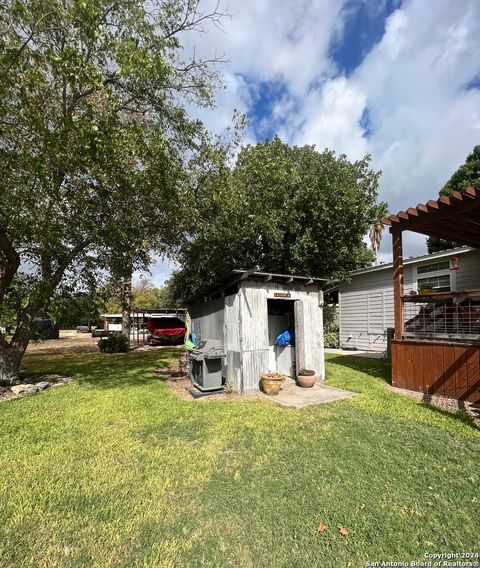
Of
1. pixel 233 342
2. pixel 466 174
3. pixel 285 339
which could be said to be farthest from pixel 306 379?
pixel 466 174

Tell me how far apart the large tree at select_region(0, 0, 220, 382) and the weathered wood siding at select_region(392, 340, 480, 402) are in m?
6.70

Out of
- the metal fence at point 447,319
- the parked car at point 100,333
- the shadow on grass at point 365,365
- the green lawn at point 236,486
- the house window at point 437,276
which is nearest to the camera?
the green lawn at point 236,486

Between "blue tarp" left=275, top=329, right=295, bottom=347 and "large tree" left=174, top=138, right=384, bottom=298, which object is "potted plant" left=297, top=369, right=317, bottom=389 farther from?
"large tree" left=174, top=138, right=384, bottom=298

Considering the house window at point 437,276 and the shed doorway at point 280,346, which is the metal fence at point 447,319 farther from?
the house window at point 437,276

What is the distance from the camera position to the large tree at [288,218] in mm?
10242

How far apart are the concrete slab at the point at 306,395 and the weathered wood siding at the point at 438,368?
142 centimetres

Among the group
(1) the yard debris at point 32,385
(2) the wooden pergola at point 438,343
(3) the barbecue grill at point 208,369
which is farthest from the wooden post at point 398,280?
(1) the yard debris at point 32,385

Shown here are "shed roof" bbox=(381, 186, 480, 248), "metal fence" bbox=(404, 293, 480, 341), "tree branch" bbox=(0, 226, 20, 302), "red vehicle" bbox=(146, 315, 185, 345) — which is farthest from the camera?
"red vehicle" bbox=(146, 315, 185, 345)

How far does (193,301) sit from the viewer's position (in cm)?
1135

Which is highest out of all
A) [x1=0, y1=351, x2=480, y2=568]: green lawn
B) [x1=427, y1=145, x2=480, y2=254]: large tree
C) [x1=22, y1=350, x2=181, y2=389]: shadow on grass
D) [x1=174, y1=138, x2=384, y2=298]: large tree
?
[x1=427, y1=145, x2=480, y2=254]: large tree

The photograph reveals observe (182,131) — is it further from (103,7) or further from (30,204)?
(30,204)

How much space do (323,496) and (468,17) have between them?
9705mm

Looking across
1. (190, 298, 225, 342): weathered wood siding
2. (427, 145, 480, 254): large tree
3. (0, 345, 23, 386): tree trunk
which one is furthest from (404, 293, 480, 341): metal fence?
(427, 145, 480, 254): large tree

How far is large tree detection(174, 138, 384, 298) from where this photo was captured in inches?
403
